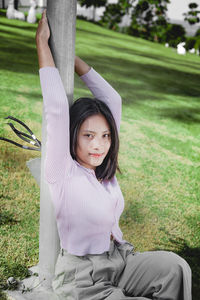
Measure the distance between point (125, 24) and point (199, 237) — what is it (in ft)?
102

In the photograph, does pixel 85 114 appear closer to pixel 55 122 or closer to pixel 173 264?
pixel 55 122

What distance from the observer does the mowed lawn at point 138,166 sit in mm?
3018

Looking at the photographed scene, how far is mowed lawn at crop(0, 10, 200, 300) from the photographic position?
302 cm

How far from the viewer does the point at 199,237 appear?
334cm

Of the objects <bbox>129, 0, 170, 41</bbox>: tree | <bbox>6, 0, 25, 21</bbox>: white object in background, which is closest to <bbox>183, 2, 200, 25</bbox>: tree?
<bbox>129, 0, 170, 41</bbox>: tree

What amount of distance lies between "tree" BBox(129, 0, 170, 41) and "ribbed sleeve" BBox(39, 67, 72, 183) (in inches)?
1152

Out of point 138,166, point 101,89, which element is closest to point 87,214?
point 101,89

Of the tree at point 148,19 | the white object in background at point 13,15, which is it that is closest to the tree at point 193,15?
the tree at point 148,19

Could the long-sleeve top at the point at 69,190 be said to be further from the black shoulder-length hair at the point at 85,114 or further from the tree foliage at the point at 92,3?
the tree foliage at the point at 92,3

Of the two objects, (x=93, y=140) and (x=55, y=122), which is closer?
(x=55, y=122)

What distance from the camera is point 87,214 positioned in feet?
5.67

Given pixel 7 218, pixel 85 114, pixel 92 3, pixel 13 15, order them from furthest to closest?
pixel 92 3 < pixel 13 15 < pixel 7 218 < pixel 85 114

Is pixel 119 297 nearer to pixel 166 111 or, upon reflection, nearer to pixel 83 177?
pixel 83 177

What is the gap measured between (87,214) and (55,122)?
16.9 inches
